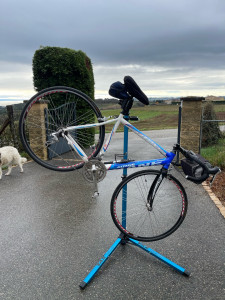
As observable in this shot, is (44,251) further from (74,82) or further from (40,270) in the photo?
(74,82)

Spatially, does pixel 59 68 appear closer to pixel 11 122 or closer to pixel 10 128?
pixel 11 122

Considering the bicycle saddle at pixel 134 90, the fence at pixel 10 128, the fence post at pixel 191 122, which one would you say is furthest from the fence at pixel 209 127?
the bicycle saddle at pixel 134 90

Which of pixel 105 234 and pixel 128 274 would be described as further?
pixel 105 234

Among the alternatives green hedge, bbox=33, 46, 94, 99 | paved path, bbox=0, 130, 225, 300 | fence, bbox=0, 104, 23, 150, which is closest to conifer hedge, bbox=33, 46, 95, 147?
green hedge, bbox=33, 46, 94, 99

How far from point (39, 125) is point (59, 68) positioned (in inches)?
101

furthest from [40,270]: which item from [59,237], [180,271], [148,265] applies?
[180,271]

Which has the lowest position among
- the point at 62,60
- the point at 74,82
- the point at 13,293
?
the point at 13,293

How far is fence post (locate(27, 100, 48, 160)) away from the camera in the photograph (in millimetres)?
6801

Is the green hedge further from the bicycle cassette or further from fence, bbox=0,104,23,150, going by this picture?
the bicycle cassette

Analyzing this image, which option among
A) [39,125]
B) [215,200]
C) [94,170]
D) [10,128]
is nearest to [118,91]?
[94,170]

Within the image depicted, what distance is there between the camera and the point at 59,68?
804 centimetres

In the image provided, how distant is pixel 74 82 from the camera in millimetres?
8492

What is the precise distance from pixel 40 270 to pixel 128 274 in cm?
99

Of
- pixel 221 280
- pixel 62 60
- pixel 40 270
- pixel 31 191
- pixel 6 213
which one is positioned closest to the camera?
pixel 221 280
